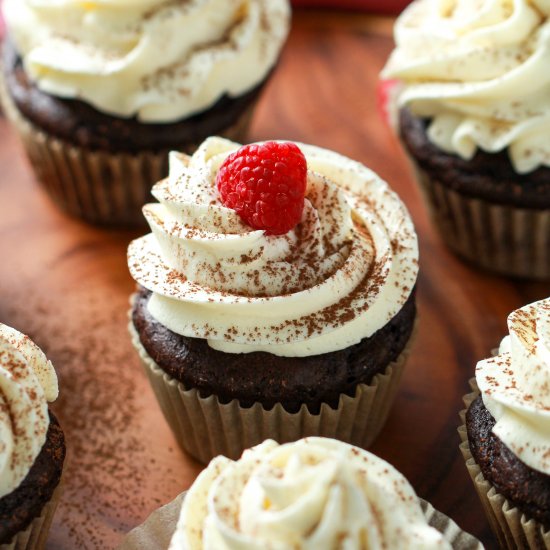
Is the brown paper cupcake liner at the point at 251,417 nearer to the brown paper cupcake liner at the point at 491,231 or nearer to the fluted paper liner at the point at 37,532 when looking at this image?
the fluted paper liner at the point at 37,532

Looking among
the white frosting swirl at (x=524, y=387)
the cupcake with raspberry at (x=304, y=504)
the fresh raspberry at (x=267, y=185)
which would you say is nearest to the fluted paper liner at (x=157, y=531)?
the cupcake with raspberry at (x=304, y=504)

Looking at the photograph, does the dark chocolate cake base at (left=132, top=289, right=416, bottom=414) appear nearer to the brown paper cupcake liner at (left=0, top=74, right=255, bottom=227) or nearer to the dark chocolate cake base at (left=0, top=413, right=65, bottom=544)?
the dark chocolate cake base at (left=0, top=413, right=65, bottom=544)

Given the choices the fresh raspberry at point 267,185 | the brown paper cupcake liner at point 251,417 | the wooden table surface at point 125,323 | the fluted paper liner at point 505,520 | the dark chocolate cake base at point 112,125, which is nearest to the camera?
the fluted paper liner at point 505,520

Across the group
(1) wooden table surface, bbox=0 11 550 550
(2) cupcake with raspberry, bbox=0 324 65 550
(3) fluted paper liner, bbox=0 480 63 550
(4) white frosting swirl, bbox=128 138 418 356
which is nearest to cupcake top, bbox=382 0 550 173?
(1) wooden table surface, bbox=0 11 550 550

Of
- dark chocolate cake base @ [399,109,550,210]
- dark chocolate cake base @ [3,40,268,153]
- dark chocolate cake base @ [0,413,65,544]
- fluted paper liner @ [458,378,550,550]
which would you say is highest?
dark chocolate cake base @ [3,40,268,153]

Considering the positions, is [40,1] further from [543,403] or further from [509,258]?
[543,403]

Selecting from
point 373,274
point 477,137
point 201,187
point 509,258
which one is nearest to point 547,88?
point 477,137

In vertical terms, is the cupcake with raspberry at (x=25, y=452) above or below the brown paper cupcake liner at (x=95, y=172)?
above
